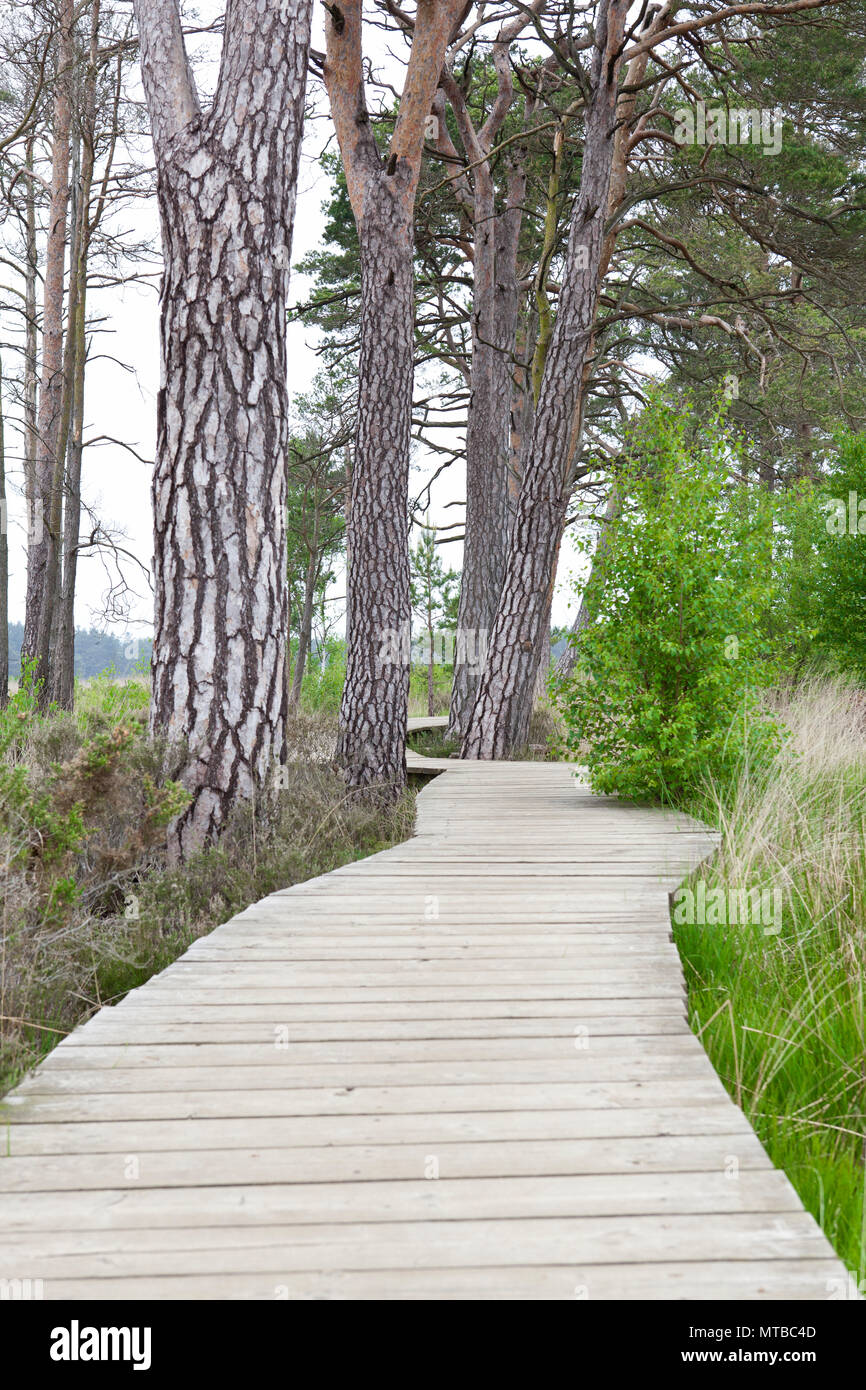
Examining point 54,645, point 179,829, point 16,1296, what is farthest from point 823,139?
point 16,1296

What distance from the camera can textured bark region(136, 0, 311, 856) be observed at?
17.2 ft

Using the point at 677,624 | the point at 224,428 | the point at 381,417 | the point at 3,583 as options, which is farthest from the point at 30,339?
the point at 677,624

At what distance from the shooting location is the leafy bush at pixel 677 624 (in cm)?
635

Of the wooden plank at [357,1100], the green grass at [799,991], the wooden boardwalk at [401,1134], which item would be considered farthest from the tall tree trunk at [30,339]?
the wooden plank at [357,1100]

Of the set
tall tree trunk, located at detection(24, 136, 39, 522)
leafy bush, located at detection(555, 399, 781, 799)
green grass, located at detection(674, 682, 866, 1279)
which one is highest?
tall tree trunk, located at detection(24, 136, 39, 522)

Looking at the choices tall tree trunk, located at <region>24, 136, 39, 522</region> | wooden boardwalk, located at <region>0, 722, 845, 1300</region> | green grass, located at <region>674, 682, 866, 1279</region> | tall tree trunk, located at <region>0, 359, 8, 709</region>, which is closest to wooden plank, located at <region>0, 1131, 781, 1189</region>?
wooden boardwalk, located at <region>0, 722, 845, 1300</region>

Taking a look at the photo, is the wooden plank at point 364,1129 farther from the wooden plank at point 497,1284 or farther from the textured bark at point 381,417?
the textured bark at point 381,417

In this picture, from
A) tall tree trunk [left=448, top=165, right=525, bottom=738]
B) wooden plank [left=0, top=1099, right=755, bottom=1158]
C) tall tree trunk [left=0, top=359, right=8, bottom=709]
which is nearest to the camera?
wooden plank [left=0, top=1099, right=755, bottom=1158]

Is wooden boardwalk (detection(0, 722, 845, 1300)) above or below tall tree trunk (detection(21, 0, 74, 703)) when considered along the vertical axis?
below

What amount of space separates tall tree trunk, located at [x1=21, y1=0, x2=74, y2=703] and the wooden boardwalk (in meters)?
8.88

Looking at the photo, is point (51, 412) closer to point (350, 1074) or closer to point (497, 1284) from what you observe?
point (350, 1074)

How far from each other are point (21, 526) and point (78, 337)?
421 centimetres

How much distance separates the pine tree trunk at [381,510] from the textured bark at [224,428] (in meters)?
2.35

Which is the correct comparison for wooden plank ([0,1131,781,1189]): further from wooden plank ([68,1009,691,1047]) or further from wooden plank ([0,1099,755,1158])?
wooden plank ([68,1009,691,1047])
